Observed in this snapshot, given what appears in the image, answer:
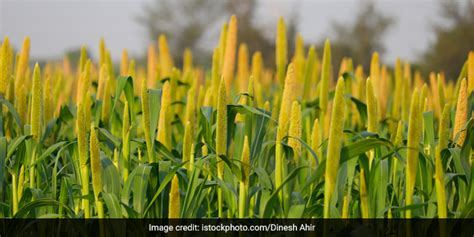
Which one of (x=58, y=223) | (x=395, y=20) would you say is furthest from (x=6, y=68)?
(x=395, y=20)

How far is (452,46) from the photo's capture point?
20.8 meters

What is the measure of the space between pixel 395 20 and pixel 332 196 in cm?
2523

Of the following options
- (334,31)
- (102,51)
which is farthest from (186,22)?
(102,51)

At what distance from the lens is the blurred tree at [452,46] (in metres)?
20.6

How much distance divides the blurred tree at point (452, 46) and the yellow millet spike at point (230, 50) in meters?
17.4

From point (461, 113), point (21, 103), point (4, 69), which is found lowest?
point (461, 113)

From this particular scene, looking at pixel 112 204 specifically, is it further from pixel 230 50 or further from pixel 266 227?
pixel 230 50

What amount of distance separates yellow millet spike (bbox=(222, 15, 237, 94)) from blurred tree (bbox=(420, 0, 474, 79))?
17.4 m

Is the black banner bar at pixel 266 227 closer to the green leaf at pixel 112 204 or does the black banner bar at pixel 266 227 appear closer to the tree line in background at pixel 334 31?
the green leaf at pixel 112 204

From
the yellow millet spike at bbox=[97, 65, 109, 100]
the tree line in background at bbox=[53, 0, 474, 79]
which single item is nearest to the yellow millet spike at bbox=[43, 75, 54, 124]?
the yellow millet spike at bbox=[97, 65, 109, 100]

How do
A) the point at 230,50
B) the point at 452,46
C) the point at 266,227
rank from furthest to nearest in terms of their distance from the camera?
the point at 452,46
the point at 230,50
the point at 266,227

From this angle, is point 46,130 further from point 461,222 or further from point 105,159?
point 461,222

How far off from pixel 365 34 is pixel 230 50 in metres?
22.4

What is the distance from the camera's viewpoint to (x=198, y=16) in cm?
3497
